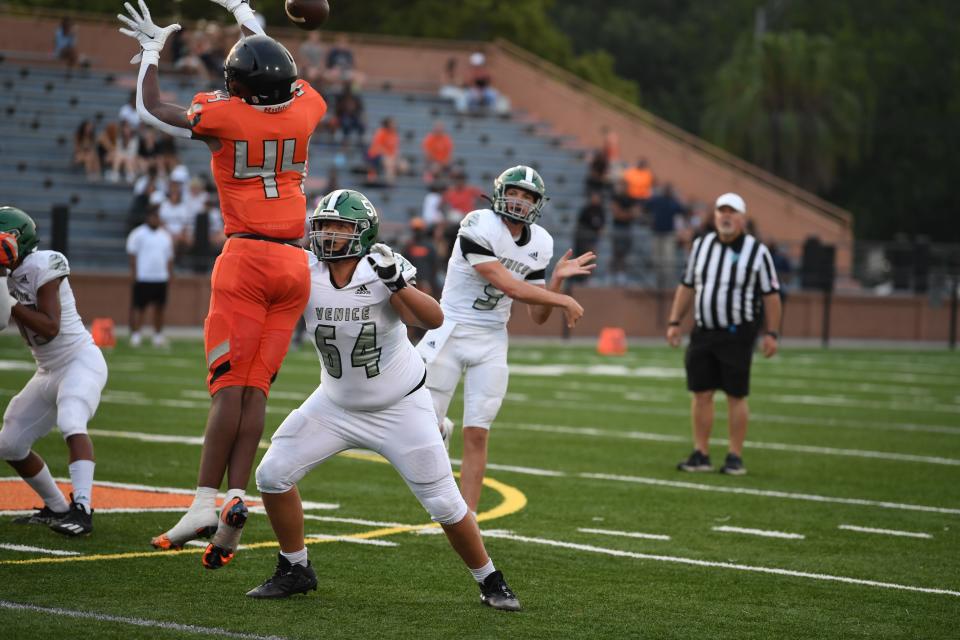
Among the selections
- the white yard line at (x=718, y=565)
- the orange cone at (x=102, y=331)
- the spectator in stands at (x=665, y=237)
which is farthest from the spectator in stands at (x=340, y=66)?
the white yard line at (x=718, y=565)

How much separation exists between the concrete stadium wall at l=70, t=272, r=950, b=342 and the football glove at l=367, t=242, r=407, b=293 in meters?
17.2

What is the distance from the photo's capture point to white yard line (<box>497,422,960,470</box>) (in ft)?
38.0

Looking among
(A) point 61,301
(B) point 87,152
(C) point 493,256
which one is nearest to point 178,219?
(B) point 87,152

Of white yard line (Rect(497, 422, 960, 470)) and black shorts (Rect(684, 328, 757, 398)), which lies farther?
white yard line (Rect(497, 422, 960, 470))

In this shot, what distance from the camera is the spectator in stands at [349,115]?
28344 mm

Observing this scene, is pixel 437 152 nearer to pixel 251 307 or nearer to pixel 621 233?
pixel 621 233

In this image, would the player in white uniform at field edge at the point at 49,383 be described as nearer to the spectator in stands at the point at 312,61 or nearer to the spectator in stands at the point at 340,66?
the spectator in stands at the point at 312,61

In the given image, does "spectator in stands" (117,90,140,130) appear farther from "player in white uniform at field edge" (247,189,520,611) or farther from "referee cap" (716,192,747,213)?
"player in white uniform at field edge" (247,189,520,611)

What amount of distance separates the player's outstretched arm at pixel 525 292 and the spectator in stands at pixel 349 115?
21212mm

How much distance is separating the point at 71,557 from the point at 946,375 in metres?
15.6

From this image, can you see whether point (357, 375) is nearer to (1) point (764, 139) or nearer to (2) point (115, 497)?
(2) point (115, 497)

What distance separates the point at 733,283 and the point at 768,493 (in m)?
1.78

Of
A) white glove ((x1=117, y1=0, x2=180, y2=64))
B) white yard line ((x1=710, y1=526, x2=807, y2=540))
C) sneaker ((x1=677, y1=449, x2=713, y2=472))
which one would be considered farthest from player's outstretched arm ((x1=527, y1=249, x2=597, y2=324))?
sneaker ((x1=677, y1=449, x2=713, y2=472))

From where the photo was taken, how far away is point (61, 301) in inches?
298
